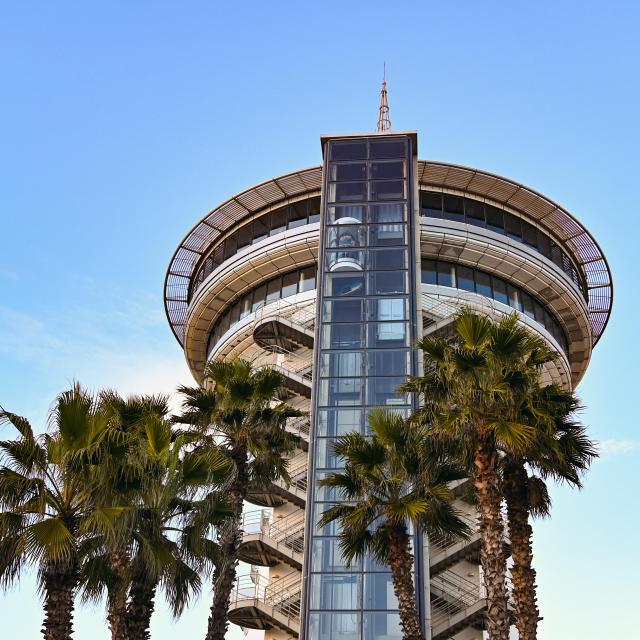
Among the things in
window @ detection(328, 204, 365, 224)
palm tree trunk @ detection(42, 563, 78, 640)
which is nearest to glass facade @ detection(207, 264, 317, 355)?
window @ detection(328, 204, 365, 224)

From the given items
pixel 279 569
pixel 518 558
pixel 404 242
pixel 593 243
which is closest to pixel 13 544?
pixel 518 558

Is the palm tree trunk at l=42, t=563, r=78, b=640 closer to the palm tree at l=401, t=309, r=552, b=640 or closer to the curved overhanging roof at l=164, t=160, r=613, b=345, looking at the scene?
the palm tree at l=401, t=309, r=552, b=640

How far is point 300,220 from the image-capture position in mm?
42094

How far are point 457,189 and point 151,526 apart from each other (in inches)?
A: 998

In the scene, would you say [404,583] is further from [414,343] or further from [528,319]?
[528,319]

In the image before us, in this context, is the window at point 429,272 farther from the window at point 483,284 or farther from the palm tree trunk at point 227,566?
the palm tree trunk at point 227,566

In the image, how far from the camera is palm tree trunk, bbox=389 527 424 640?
2125 cm

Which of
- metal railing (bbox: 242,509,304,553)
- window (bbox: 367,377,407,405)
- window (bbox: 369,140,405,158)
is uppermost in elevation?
window (bbox: 369,140,405,158)

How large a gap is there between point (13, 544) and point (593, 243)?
31949 millimetres

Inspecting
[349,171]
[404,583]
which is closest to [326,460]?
[404,583]

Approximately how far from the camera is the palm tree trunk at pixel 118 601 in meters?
20.0

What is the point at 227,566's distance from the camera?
77.6 ft

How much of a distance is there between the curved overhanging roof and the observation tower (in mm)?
73

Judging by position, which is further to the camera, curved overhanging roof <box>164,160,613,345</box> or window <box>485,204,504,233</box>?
window <box>485,204,504,233</box>
